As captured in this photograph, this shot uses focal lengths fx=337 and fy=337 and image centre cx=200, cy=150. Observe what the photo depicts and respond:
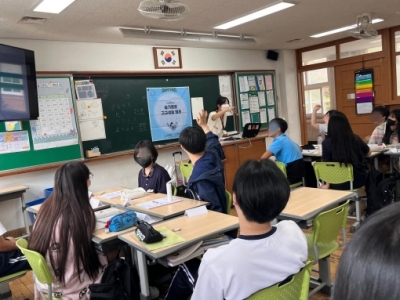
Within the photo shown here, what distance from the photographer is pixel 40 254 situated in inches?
69.5

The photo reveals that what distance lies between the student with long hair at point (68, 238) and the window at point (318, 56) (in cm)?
642

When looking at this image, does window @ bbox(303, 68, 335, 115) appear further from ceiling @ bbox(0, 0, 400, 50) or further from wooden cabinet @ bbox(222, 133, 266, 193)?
wooden cabinet @ bbox(222, 133, 266, 193)

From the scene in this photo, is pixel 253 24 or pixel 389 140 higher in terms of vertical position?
pixel 253 24

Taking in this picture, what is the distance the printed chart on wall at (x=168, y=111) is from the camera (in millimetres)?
5512

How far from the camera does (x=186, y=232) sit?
6.34 ft

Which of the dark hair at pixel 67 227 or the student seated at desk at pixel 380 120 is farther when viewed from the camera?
the student seated at desk at pixel 380 120

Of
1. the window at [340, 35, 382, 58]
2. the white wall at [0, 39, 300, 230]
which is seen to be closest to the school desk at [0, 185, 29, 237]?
the white wall at [0, 39, 300, 230]

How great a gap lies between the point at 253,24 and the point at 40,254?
4183mm

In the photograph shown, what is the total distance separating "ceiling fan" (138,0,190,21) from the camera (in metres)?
2.69

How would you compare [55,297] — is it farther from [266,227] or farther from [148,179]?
[148,179]

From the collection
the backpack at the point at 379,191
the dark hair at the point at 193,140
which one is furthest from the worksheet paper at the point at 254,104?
the dark hair at the point at 193,140

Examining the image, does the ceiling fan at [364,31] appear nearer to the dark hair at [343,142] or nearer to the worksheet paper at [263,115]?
the dark hair at [343,142]

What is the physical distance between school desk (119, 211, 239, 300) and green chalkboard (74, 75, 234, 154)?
3.17 m

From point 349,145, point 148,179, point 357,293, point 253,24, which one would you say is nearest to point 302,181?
point 349,145
